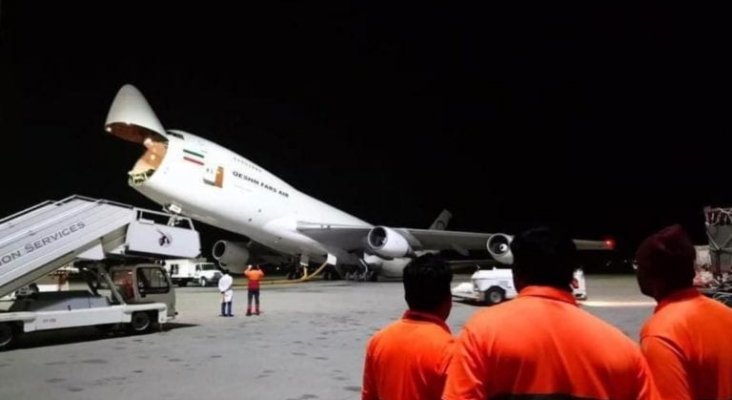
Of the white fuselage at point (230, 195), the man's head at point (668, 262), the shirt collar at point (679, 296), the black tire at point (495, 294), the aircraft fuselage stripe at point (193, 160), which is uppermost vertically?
the aircraft fuselage stripe at point (193, 160)

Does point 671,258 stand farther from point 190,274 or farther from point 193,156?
point 190,274

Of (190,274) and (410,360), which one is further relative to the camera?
(190,274)

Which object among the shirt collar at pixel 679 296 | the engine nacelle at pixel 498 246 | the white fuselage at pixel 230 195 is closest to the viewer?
the shirt collar at pixel 679 296

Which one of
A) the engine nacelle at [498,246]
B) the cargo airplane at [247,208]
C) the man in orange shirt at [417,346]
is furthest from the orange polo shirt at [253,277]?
the engine nacelle at [498,246]

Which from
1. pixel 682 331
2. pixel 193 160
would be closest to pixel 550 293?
pixel 682 331

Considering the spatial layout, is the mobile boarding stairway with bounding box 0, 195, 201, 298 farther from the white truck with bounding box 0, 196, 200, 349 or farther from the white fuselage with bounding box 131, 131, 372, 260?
the white fuselage with bounding box 131, 131, 372, 260

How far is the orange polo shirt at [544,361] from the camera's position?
2.12 m

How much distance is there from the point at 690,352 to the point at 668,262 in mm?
405

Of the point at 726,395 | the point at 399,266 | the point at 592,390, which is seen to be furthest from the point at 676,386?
the point at 399,266

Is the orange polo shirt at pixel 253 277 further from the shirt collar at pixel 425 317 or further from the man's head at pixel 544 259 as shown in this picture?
the man's head at pixel 544 259

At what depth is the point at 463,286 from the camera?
21.6 metres

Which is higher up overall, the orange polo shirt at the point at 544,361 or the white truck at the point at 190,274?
the orange polo shirt at the point at 544,361

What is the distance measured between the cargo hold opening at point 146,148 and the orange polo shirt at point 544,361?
2730 cm

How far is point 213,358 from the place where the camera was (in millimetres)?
10430
